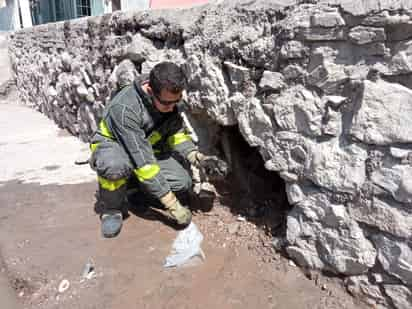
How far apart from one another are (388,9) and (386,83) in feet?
1.01

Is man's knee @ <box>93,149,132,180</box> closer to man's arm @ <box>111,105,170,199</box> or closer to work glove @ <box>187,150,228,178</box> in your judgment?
man's arm @ <box>111,105,170,199</box>

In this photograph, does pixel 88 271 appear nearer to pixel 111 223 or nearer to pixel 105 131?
pixel 111 223

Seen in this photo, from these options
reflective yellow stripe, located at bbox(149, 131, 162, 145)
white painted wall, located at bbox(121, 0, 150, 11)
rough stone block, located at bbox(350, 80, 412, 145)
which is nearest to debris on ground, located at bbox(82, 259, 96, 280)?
reflective yellow stripe, located at bbox(149, 131, 162, 145)

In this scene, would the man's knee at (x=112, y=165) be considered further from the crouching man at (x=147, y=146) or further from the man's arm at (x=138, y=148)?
the man's arm at (x=138, y=148)

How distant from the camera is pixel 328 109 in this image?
1735 millimetres

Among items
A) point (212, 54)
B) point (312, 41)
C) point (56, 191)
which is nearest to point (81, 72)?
point (56, 191)

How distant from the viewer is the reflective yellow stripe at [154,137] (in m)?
2.55

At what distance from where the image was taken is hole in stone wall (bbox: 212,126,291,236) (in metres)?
2.52

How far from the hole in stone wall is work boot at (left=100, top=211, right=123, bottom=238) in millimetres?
769

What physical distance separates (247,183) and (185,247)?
721 mm

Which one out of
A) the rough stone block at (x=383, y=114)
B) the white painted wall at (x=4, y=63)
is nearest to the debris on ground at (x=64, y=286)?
the rough stone block at (x=383, y=114)

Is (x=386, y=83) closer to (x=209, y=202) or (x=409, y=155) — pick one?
(x=409, y=155)

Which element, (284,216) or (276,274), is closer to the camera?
(276,274)

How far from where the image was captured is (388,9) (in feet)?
4.84
